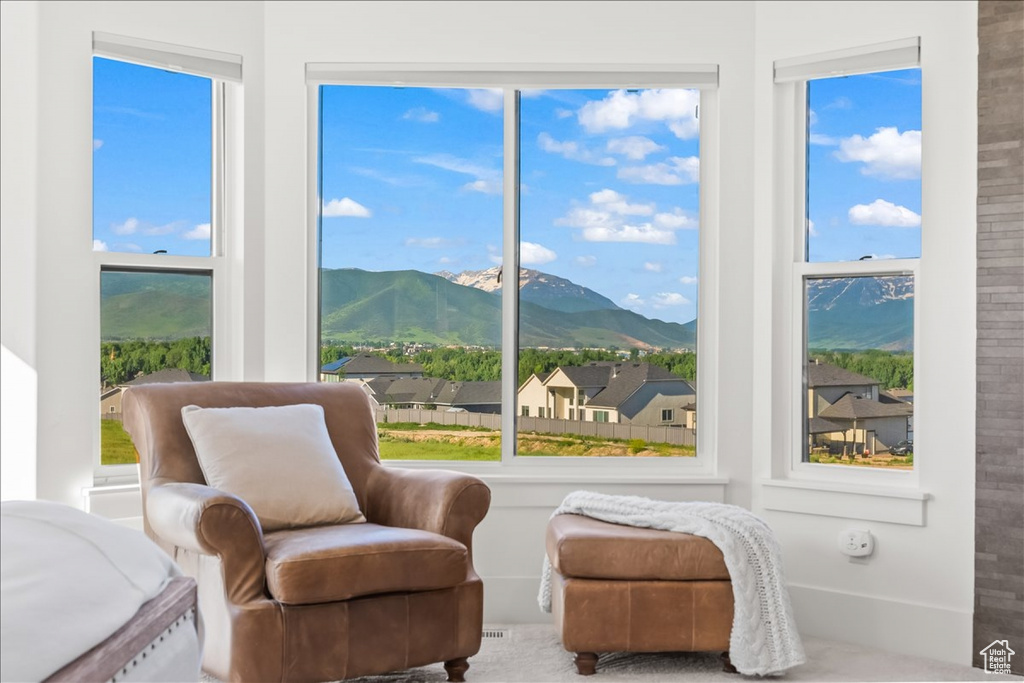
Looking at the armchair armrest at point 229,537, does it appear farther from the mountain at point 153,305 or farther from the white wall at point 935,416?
the white wall at point 935,416

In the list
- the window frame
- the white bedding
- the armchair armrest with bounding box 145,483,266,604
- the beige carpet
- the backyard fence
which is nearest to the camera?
the white bedding

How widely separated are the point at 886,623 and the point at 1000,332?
116 centimetres

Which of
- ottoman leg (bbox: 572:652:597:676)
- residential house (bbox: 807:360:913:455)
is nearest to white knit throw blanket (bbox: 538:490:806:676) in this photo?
ottoman leg (bbox: 572:652:597:676)

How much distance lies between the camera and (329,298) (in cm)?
412

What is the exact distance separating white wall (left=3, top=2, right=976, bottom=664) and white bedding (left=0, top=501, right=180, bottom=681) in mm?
2380

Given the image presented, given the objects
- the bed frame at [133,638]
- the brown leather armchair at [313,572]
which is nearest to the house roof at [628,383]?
the brown leather armchair at [313,572]

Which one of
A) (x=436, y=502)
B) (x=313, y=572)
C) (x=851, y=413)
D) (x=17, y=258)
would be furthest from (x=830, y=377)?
(x=17, y=258)

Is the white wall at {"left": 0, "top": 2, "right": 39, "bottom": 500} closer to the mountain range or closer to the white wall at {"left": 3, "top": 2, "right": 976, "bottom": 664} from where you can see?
the white wall at {"left": 3, "top": 2, "right": 976, "bottom": 664}

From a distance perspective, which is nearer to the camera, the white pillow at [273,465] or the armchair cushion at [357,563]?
the armchair cushion at [357,563]

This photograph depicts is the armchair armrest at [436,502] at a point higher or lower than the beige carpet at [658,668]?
higher

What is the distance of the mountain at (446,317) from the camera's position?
4.12m

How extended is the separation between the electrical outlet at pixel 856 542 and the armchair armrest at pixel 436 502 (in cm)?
148

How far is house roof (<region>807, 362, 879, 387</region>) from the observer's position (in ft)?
12.4

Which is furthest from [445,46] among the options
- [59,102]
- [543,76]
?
[59,102]
